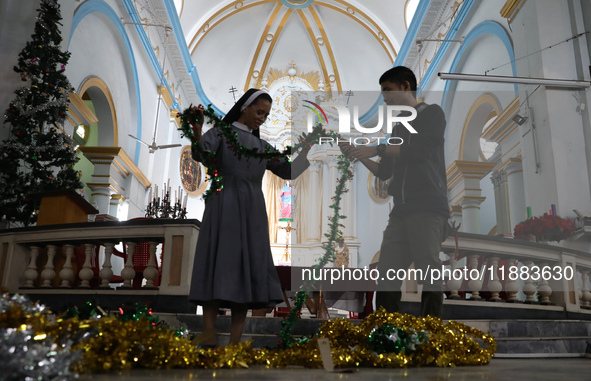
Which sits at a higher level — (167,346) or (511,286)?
(511,286)

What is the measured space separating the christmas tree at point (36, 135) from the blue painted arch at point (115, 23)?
66.0 inches

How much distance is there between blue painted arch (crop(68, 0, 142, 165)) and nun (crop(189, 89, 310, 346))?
593 cm

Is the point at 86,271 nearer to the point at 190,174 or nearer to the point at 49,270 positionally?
the point at 49,270

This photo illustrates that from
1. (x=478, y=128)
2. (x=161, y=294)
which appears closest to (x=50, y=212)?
(x=161, y=294)

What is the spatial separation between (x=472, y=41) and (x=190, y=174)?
8.74 meters

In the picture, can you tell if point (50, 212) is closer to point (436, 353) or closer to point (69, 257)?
point (69, 257)

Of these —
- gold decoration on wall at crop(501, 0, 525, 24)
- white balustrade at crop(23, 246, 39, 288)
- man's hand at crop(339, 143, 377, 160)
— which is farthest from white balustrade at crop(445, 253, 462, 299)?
gold decoration on wall at crop(501, 0, 525, 24)

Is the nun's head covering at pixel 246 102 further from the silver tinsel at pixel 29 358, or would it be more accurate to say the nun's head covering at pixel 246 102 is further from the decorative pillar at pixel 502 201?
the decorative pillar at pixel 502 201

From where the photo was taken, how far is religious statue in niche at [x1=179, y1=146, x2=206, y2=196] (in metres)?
15.0

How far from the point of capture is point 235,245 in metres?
2.75

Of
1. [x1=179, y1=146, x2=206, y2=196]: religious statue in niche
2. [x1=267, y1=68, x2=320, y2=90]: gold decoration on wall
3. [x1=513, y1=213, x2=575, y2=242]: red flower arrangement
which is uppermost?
[x1=267, y1=68, x2=320, y2=90]: gold decoration on wall

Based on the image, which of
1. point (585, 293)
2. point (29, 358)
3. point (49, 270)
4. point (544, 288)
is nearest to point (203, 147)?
point (29, 358)

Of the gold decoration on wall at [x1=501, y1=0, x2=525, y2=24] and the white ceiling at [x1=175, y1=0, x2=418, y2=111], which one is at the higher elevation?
the white ceiling at [x1=175, y1=0, x2=418, y2=111]

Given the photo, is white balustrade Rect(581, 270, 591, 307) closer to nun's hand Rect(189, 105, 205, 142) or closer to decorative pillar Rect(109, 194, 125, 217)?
nun's hand Rect(189, 105, 205, 142)
